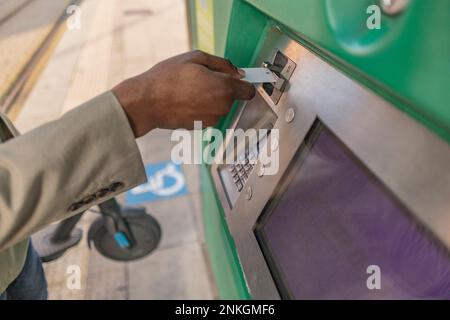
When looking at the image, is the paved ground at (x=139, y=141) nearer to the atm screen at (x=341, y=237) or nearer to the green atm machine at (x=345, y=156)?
the green atm machine at (x=345, y=156)

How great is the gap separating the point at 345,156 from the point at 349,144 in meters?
0.05

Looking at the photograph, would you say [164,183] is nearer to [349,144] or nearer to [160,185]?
[160,185]

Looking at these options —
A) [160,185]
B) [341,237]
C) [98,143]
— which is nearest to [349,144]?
[341,237]

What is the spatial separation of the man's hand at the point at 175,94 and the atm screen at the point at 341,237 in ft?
0.66

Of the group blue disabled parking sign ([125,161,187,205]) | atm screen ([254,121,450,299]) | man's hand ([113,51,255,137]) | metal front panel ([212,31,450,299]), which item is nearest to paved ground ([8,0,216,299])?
blue disabled parking sign ([125,161,187,205])

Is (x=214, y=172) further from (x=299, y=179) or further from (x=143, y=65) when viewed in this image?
(x=143, y=65)

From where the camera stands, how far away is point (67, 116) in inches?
29.5

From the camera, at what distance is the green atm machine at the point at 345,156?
0.48m

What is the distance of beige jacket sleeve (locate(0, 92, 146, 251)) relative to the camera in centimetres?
72

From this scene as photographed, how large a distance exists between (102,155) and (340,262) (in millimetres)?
485

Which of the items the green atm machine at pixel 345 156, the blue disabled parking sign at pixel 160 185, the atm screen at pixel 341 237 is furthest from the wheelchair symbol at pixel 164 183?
the atm screen at pixel 341 237

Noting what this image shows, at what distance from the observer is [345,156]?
2.22 ft
